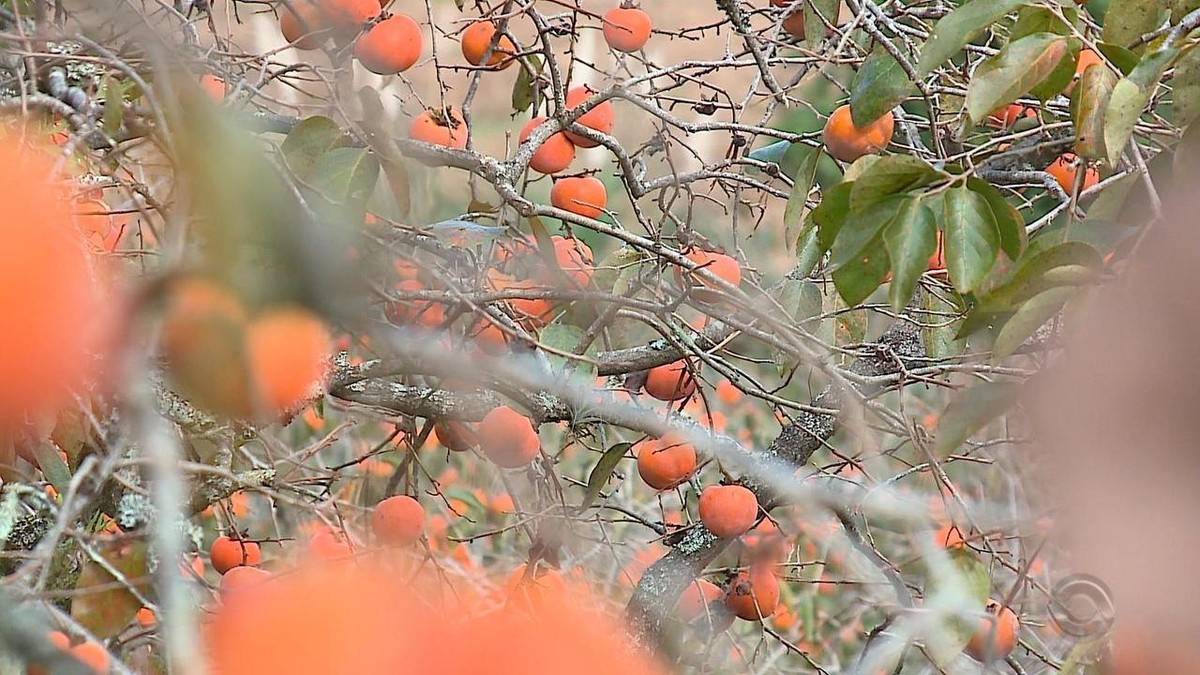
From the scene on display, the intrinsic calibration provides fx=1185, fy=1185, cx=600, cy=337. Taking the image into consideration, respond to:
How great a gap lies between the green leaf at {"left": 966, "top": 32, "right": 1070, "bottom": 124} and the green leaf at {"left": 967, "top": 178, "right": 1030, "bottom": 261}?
0.14 ft

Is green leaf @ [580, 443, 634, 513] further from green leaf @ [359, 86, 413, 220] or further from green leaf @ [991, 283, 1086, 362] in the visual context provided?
green leaf @ [359, 86, 413, 220]

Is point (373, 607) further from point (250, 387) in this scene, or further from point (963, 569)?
point (963, 569)

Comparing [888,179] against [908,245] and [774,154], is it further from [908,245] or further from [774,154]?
[774,154]

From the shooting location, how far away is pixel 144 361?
0.75 feet

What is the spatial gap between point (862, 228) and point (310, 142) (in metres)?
0.41

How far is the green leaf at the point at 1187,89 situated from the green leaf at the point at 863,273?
0.64 feet

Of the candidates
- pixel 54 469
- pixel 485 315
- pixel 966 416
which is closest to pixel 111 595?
pixel 54 469

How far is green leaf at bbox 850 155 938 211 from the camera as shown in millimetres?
760

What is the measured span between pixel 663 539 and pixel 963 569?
606mm

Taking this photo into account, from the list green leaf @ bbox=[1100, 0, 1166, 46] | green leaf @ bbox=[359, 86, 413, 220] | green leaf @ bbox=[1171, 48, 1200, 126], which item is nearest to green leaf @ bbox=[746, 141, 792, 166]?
green leaf @ bbox=[1100, 0, 1166, 46]

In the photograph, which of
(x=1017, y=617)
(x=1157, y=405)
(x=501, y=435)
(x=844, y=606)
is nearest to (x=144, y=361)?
(x=1157, y=405)

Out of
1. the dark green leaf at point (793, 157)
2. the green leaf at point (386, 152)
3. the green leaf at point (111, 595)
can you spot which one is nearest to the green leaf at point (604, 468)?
the dark green leaf at point (793, 157)

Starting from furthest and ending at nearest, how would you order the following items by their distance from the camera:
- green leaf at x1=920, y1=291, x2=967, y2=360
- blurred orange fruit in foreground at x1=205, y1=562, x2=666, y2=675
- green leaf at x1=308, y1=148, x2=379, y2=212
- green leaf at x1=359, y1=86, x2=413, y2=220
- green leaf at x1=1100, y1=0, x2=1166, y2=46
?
green leaf at x1=920, y1=291, x2=967, y2=360 → green leaf at x1=1100, y1=0, x2=1166, y2=46 → green leaf at x1=308, y1=148, x2=379, y2=212 → green leaf at x1=359, y1=86, x2=413, y2=220 → blurred orange fruit in foreground at x1=205, y1=562, x2=666, y2=675

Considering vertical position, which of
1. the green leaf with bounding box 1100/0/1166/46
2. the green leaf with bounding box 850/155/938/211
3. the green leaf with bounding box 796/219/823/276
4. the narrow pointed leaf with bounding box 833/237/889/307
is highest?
the green leaf with bounding box 1100/0/1166/46
